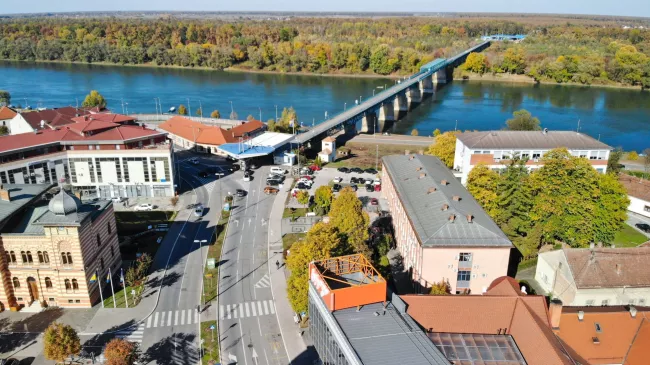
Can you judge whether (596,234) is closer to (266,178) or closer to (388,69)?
(266,178)

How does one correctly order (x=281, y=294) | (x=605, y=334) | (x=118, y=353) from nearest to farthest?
(x=118, y=353), (x=605, y=334), (x=281, y=294)

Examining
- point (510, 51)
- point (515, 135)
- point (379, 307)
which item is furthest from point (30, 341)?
point (510, 51)

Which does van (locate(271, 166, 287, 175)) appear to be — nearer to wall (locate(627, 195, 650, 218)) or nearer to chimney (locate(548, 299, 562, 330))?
wall (locate(627, 195, 650, 218))

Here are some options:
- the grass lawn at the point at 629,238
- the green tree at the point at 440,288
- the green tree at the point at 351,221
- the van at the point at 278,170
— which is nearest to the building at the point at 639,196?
the grass lawn at the point at 629,238

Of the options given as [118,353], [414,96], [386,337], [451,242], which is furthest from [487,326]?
Result: [414,96]

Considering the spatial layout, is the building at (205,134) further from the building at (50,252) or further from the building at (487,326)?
the building at (487,326)

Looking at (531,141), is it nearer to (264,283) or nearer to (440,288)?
(440,288)
